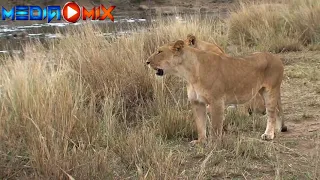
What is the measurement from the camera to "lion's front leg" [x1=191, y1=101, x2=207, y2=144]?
5289mm

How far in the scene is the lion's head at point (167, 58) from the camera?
5152mm

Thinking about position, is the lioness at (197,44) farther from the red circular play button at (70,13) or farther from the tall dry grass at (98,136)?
the red circular play button at (70,13)

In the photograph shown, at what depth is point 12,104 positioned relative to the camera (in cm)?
508

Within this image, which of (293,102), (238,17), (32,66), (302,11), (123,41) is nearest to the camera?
(32,66)

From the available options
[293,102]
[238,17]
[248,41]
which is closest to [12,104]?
[293,102]

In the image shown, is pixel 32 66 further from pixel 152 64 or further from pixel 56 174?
pixel 56 174

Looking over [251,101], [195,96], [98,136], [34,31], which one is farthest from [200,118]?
[34,31]

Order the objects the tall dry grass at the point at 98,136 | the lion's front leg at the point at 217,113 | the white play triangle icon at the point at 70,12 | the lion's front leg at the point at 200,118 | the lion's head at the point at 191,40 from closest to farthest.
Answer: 1. the tall dry grass at the point at 98,136
2. the lion's front leg at the point at 217,113
3. the lion's front leg at the point at 200,118
4. the lion's head at the point at 191,40
5. the white play triangle icon at the point at 70,12

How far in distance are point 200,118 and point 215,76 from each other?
450 millimetres

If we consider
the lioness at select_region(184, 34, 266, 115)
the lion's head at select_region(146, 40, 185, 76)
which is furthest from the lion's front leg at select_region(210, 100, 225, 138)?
the lioness at select_region(184, 34, 266, 115)

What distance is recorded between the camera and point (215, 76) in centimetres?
519

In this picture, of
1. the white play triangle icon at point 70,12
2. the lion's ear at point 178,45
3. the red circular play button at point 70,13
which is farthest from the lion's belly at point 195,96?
the white play triangle icon at point 70,12

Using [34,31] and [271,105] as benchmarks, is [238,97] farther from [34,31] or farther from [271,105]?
[34,31]

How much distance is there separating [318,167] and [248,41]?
9411 mm
